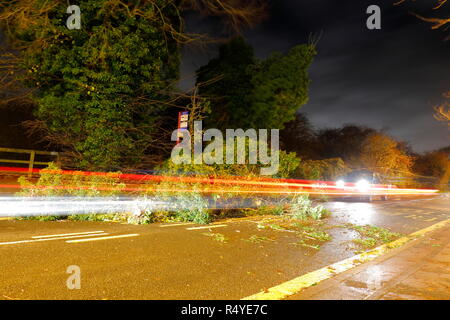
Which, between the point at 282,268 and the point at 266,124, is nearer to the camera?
the point at 282,268

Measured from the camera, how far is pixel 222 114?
21.7 metres

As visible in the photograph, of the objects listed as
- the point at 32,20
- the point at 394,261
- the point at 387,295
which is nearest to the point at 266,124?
the point at 32,20

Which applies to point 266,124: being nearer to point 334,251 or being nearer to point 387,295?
point 334,251

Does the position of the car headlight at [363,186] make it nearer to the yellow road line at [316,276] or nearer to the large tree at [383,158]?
the yellow road line at [316,276]

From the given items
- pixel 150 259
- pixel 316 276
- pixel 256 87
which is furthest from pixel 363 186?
pixel 150 259

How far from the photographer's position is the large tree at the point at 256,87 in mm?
20547

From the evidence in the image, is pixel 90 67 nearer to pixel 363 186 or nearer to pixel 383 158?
pixel 363 186

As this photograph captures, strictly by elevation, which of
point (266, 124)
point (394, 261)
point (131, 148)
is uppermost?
point (266, 124)

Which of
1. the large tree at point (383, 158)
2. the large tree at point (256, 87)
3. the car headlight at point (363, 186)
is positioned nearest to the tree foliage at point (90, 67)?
the large tree at point (256, 87)

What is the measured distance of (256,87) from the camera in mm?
21047

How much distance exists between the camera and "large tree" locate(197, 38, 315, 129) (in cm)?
2055

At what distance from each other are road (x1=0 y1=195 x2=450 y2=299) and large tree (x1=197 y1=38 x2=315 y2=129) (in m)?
13.1

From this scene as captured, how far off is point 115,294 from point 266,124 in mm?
18173

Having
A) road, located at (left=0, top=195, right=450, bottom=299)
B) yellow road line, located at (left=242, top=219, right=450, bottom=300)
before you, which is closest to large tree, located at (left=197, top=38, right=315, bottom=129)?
road, located at (left=0, top=195, right=450, bottom=299)
